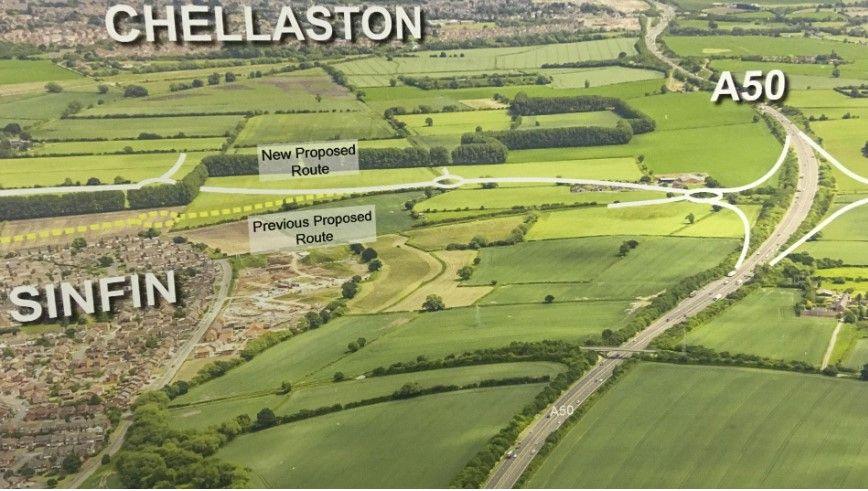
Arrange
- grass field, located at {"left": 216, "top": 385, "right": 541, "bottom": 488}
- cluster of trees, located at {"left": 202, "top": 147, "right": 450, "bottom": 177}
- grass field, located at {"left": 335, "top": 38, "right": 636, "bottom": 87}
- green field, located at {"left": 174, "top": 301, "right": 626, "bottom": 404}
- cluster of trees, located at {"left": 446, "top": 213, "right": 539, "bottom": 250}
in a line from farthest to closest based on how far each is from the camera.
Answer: grass field, located at {"left": 335, "top": 38, "right": 636, "bottom": 87}
cluster of trees, located at {"left": 446, "top": 213, "right": 539, "bottom": 250}
cluster of trees, located at {"left": 202, "top": 147, "right": 450, "bottom": 177}
green field, located at {"left": 174, "top": 301, "right": 626, "bottom": 404}
grass field, located at {"left": 216, "top": 385, "right": 541, "bottom": 488}

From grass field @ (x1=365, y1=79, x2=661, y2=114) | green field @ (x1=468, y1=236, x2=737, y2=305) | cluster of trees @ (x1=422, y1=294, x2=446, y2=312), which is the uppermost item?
grass field @ (x1=365, y1=79, x2=661, y2=114)

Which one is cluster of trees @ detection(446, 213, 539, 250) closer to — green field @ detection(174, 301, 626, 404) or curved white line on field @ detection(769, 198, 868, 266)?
green field @ detection(174, 301, 626, 404)

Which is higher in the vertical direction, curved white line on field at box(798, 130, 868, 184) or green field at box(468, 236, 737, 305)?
curved white line on field at box(798, 130, 868, 184)

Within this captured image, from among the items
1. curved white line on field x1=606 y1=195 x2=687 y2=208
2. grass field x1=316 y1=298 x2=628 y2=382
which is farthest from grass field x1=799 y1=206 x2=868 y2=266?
grass field x1=316 y1=298 x2=628 y2=382

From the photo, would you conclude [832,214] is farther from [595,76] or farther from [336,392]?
[336,392]

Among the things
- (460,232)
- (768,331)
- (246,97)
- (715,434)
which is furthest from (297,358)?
(246,97)

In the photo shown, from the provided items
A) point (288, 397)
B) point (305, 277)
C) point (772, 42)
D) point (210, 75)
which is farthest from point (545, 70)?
point (288, 397)

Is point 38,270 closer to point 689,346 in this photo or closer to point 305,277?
point 305,277

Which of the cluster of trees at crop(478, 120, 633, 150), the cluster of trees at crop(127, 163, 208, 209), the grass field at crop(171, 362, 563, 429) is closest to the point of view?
the grass field at crop(171, 362, 563, 429)
